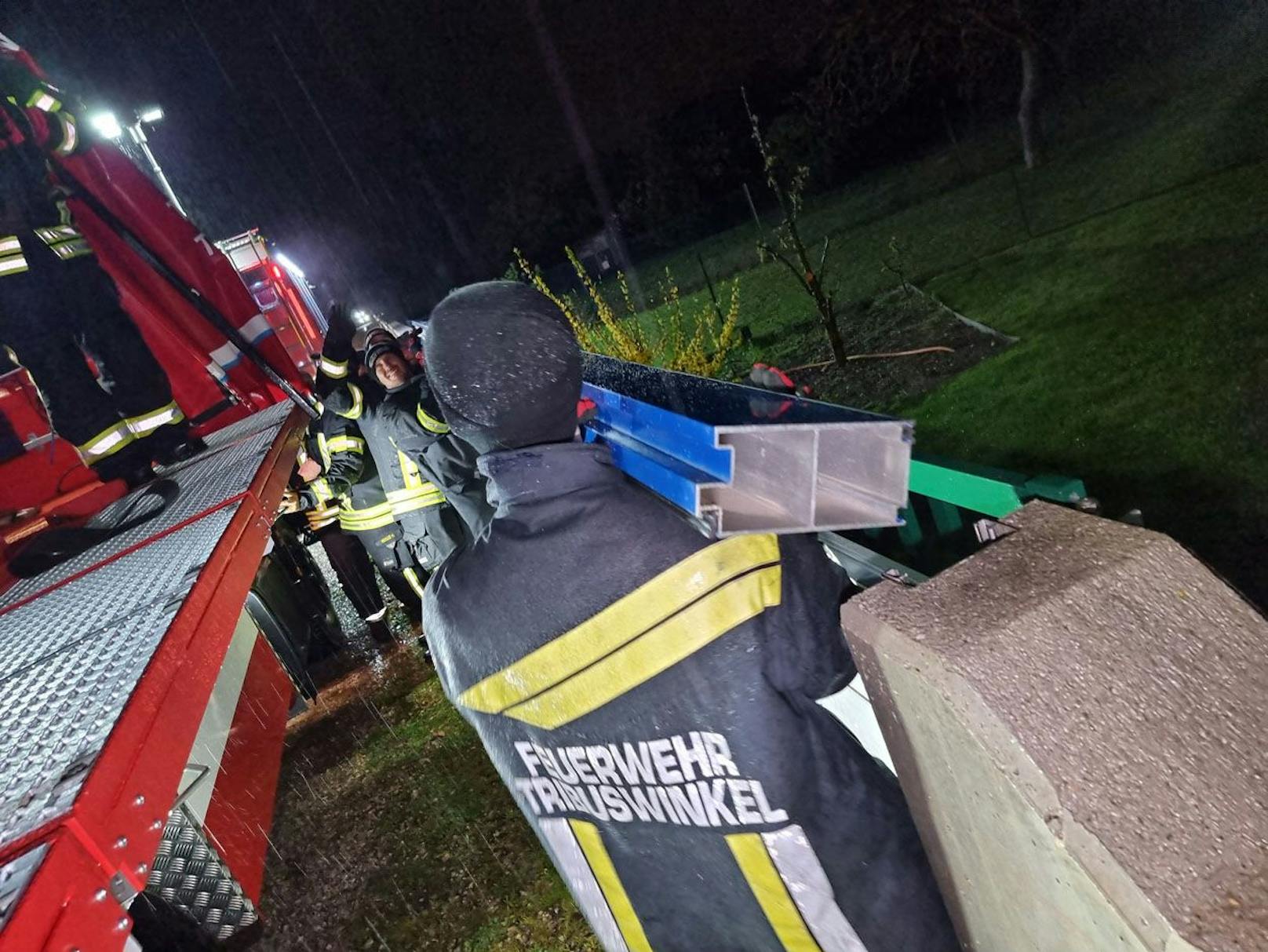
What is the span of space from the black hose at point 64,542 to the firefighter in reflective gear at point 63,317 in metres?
0.85

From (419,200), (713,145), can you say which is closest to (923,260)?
(713,145)

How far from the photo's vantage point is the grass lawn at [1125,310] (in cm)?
474

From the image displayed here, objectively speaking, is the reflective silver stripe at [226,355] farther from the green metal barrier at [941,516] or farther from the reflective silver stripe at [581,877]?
the reflective silver stripe at [581,877]

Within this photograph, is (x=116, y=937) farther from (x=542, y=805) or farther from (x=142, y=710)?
(x=542, y=805)

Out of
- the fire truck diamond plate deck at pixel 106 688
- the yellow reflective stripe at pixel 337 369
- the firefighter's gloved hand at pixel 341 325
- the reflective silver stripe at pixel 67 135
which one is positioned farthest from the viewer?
the firefighter's gloved hand at pixel 341 325

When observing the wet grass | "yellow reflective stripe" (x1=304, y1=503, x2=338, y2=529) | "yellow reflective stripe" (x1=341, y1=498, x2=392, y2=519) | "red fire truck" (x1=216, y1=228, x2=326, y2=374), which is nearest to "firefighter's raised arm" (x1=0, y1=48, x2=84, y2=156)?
"yellow reflective stripe" (x1=341, y1=498, x2=392, y2=519)

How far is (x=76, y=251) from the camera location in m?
3.77

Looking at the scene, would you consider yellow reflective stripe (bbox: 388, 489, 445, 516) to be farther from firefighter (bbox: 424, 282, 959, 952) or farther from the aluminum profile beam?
the aluminum profile beam

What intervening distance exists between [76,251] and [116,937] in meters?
3.84

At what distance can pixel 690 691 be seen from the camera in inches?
49.3

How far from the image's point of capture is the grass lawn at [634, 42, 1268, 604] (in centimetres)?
474

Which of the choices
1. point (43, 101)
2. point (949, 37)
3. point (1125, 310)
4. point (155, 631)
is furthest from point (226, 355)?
point (949, 37)

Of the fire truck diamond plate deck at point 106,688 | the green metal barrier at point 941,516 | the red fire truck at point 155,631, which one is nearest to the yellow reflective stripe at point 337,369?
the red fire truck at point 155,631

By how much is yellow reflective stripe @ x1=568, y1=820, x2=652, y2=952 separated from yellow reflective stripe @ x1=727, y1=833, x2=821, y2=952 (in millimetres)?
327
